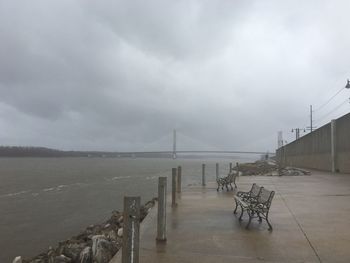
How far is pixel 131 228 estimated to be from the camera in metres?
5.54

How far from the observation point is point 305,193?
54.3 feet

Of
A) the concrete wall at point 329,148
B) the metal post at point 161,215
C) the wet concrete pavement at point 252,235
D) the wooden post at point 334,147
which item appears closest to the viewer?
the wet concrete pavement at point 252,235

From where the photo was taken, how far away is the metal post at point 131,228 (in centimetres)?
552

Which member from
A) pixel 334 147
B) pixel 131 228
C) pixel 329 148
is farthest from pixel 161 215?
pixel 329 148

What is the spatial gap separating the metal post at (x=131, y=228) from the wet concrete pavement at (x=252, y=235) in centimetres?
145

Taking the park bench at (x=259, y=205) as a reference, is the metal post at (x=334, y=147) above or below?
above

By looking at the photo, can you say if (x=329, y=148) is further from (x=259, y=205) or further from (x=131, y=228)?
(x=131, y=228)

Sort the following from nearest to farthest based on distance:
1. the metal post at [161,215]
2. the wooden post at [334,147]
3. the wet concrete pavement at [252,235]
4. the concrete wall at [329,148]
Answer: the wet concrete pavement at [252,235]
the metal post at [161,215]
the concrete wall at [329,148]
the wooden post at [334,147]

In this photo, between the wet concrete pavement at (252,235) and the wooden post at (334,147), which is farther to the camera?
the wooden post at (334,147)

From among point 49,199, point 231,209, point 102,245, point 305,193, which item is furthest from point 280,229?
point 49,199

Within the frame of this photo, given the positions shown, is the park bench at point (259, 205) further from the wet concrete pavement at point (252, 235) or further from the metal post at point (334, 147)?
the metal post at point (334, 147)

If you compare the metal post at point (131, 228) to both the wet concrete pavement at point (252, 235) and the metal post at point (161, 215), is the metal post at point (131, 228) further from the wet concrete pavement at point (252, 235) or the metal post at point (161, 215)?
the metal post at point (161, 215)

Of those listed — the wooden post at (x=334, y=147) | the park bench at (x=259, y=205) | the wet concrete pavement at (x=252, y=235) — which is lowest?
the wet concrete pavement at (x=252, y=235)

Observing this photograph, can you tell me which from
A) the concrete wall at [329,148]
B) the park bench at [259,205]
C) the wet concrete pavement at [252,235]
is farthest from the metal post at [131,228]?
the concrete wall at [329,148]
